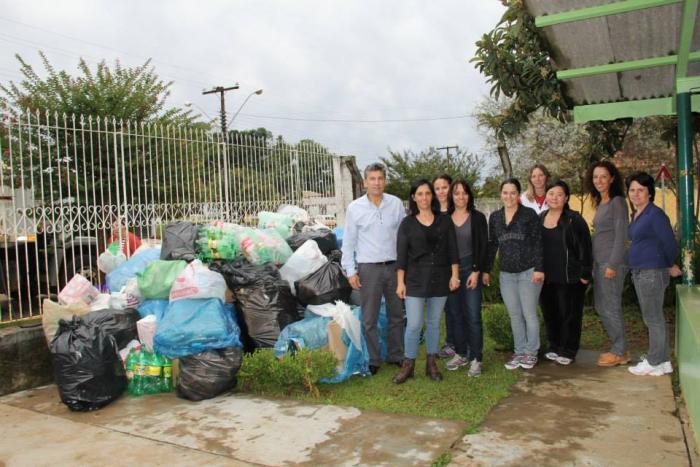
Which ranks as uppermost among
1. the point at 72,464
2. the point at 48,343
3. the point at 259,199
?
the point at 259,199

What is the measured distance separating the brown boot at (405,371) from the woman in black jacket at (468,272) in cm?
41

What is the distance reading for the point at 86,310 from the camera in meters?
4.98

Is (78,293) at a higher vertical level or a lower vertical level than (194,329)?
higher

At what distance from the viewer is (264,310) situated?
15.6ft

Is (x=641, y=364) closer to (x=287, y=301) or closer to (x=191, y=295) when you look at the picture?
(x=287, y=301)

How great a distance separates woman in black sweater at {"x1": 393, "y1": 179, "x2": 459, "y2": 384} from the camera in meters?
4.45

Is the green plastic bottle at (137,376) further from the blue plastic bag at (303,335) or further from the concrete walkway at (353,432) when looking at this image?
the blue plastic bag at (303,335)

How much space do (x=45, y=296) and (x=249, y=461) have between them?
3688 mm

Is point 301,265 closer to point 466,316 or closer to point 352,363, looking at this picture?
point 352,363

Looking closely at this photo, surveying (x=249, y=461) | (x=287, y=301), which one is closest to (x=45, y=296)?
(x=287, y=301)

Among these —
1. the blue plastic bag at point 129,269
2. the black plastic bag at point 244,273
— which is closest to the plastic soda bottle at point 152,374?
the black plastic bag at point 244,273

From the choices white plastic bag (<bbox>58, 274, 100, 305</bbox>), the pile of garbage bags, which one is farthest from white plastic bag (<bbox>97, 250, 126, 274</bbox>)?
white plastic bag (<bbox>58, 274, 100, 305</bbox>)

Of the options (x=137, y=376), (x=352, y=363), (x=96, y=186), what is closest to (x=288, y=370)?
(x=352, y=363)

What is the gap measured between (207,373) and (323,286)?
1.17 meters
